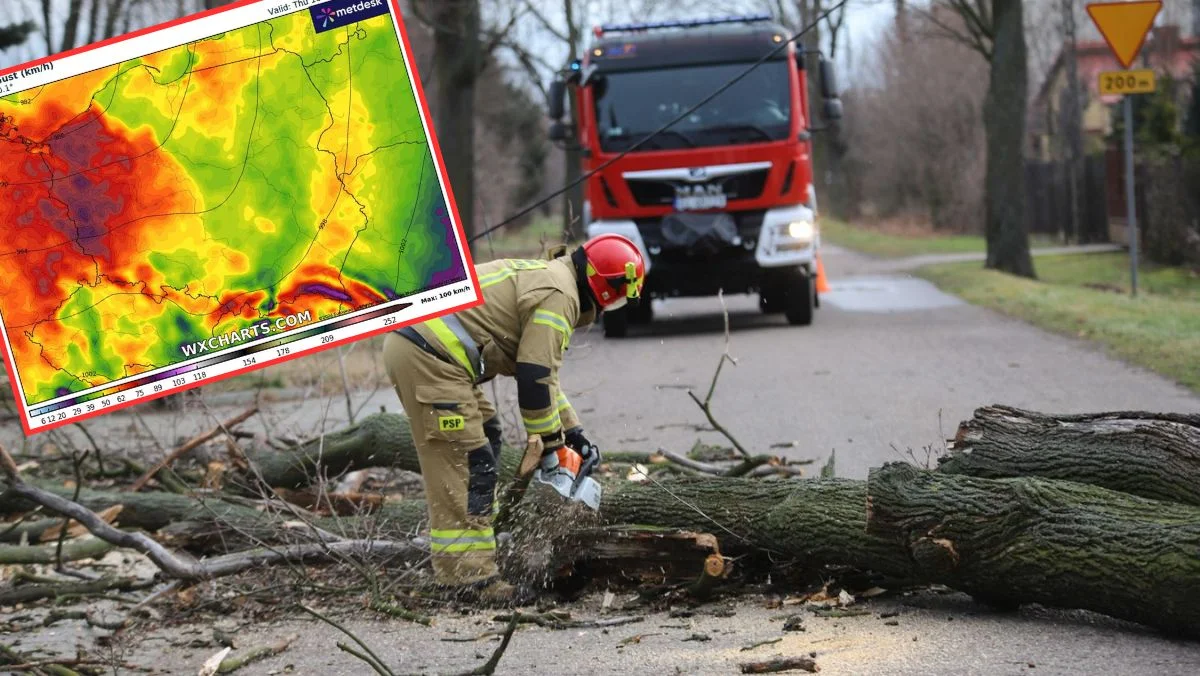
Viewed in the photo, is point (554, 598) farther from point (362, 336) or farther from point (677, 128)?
point (677, 128)

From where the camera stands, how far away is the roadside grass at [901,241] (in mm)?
31453

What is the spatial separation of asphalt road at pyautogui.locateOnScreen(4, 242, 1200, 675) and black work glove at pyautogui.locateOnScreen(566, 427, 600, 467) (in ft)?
1.97

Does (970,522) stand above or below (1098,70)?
below

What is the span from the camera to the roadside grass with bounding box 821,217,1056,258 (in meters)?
31.5

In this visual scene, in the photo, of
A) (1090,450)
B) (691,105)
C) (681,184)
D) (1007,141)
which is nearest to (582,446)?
(1090,450)

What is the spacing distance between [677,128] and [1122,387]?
19.7 ft

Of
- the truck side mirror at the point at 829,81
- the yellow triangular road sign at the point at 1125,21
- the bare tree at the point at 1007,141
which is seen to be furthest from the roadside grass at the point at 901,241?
the truck side mirror at the point at 829,81

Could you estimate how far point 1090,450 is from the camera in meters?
5.33

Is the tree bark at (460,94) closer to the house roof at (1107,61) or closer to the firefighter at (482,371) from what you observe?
the house roof at (1107,61)

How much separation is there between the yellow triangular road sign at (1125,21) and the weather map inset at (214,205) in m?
12.6

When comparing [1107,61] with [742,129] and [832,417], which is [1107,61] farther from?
[832,417]

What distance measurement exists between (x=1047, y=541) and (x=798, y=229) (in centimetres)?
1007

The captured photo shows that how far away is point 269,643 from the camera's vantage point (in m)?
5.60

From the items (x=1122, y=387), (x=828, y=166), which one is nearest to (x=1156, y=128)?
(x=1122, y=387)
